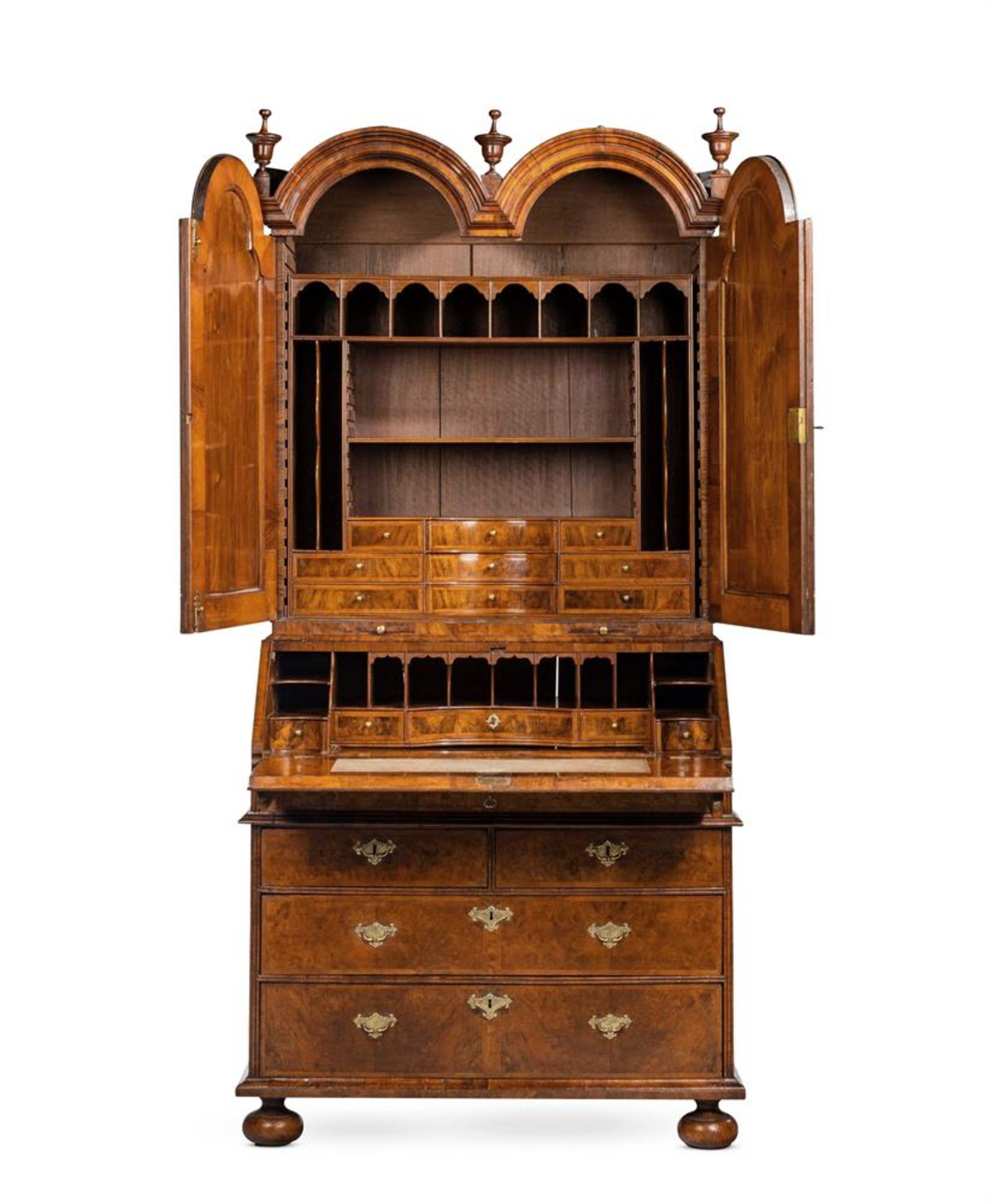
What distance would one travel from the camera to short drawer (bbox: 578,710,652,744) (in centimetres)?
564

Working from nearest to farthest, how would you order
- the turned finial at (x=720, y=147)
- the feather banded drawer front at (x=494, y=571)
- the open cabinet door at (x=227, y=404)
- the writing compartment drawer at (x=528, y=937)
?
the open cabinet door at (x=227, y=404)
the feather banded drawer front at (x=494, y=571)
the writing compartment drawer at (x=528, y=937)
the turned finial at (x=720, y=147)

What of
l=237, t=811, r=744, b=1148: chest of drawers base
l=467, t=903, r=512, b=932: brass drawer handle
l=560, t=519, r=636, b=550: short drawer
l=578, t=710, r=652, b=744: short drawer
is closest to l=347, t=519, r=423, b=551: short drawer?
l=560, t=519, r=636, b=550: short drawer

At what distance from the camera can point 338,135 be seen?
546cm

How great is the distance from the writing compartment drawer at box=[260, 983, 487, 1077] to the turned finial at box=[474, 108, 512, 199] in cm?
237

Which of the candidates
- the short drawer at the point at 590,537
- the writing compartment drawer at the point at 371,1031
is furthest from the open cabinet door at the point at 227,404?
the writing compartment drawer at the point at 371,1031

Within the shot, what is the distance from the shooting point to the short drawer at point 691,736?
557cm

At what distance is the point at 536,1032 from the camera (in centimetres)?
526

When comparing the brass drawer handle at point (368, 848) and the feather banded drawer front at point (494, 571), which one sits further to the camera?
the brass drawer handle at point (368, 848)

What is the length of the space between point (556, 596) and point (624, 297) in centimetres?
102

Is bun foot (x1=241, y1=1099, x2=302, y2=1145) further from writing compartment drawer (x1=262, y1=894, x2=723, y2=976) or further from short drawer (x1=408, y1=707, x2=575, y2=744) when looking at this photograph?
short drawer (x1=408, y1=707, x2=575, y2=744)

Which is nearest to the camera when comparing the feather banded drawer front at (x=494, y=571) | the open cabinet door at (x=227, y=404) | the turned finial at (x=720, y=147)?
the open cabinet door at (x=227, y=404)

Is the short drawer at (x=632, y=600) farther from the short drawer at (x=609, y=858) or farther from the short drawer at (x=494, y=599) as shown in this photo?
the short drawer at (x=609, y=858)

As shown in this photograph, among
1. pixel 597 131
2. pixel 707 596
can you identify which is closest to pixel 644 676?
pixel 707 596

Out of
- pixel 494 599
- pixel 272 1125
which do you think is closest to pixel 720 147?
pixel 494 599
